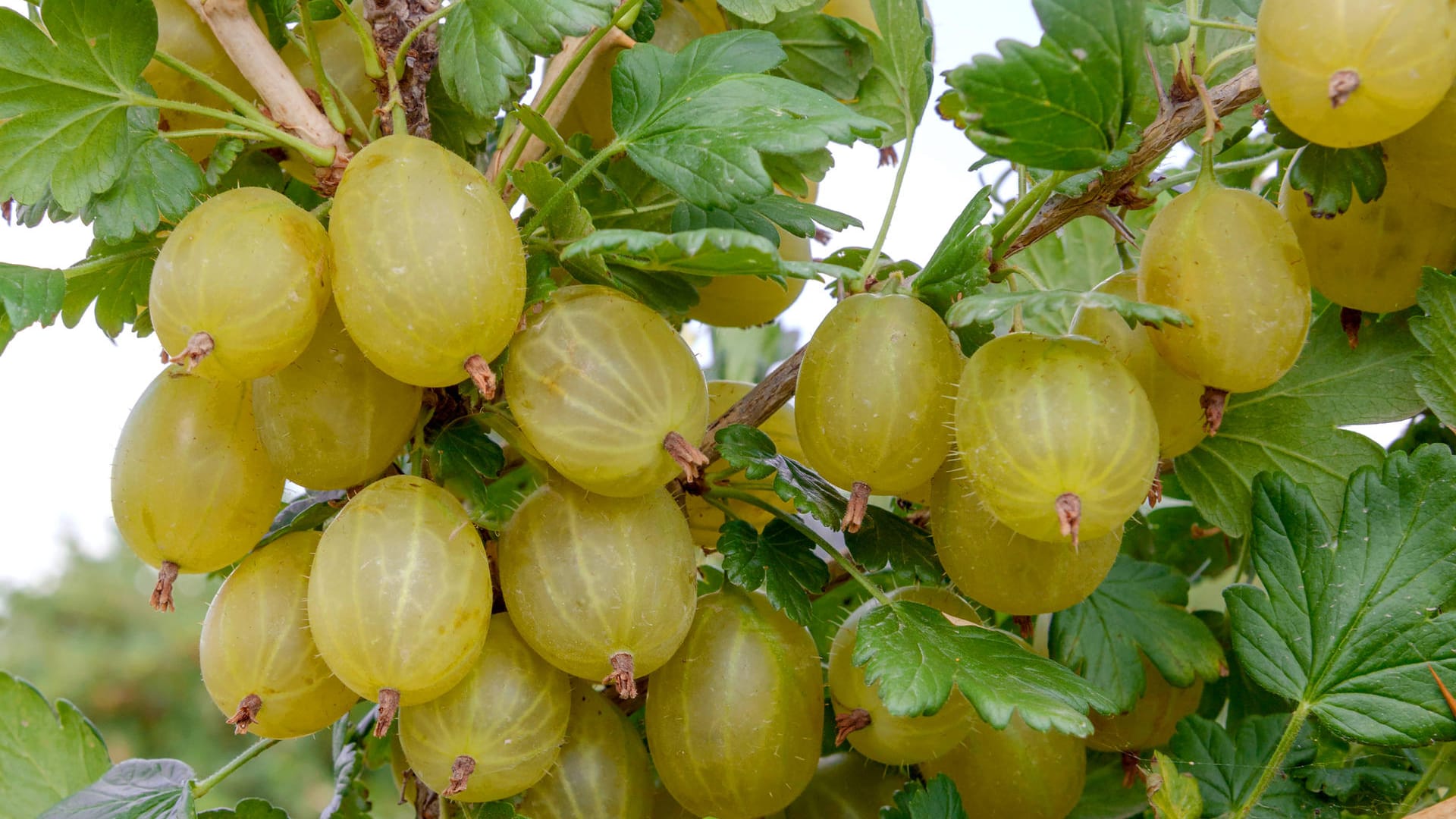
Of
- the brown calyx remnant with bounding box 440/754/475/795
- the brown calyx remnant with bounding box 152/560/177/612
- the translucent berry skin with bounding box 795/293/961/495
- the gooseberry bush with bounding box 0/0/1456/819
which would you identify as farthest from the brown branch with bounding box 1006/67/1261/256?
the brown calyx remnant with bounding box 152/560/177/612

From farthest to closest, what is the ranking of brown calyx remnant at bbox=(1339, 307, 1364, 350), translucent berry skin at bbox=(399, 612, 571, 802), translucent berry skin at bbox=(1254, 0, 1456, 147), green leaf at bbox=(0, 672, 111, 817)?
green leaf at bbox=(0, 672, 111, 817)
brown calyx remnant at bbox=(1339, 307, 1364, 350)
translucent berry skin at bbox=(399, 612, 571, 802)
translucent berry skin at bbox=(1254, 0, 1456, 147)

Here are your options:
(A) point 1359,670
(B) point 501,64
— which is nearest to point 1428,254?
(A) point 1359,670

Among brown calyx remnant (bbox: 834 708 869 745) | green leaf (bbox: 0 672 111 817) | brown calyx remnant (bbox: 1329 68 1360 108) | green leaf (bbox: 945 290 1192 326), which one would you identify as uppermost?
brown calyx remnant (bbox: 1329 68 1360 108)

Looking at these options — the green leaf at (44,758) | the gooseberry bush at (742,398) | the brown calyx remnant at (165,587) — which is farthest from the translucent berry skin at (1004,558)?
the green leaf at (44,758)

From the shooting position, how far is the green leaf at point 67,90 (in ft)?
1.96

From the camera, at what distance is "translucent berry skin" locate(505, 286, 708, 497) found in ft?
1.84

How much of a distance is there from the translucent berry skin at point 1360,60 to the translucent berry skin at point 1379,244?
0.38 feet

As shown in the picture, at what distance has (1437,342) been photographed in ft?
2.13

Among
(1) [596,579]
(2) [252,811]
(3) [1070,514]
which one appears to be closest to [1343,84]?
(3) [1070,514]

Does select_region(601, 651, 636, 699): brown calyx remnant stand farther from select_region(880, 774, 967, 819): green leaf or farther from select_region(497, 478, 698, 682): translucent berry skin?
select_region(880, 774, 967, 819): green leaf

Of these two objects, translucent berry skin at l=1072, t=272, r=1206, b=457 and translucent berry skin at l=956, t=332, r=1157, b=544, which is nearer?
translucent berry skin at l=956, t=332, r=1157, b=544

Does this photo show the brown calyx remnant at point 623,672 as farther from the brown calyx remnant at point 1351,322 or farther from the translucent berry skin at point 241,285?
the brown calyx remnant at point 1351,322

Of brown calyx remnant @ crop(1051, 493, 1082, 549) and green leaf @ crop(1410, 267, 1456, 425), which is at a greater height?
green leaf @ crop(1410, 267, 1456, 425)

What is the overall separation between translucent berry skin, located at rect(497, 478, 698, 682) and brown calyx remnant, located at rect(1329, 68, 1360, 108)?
1.33 feet
